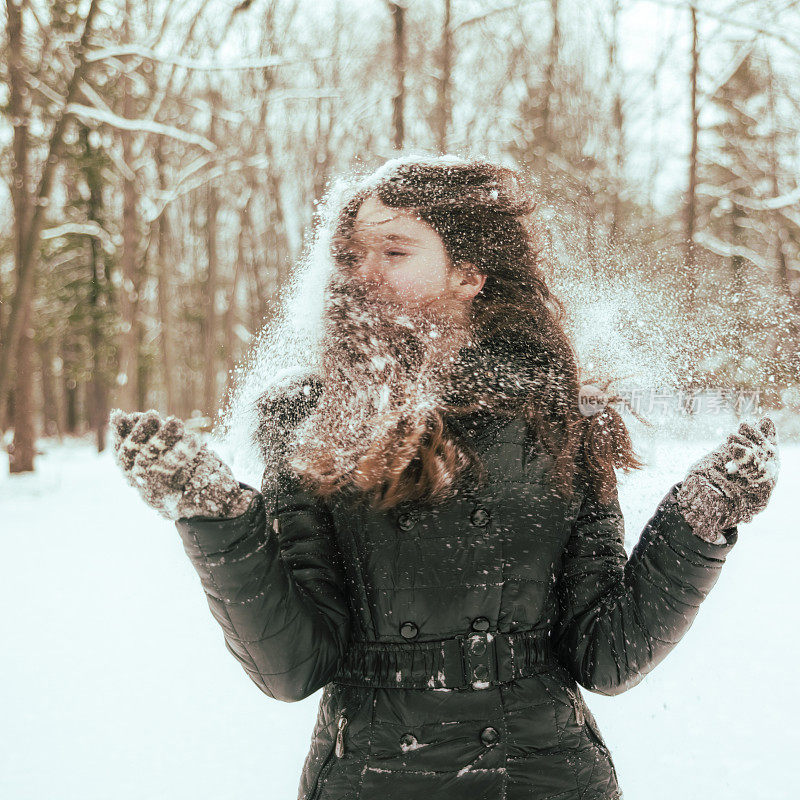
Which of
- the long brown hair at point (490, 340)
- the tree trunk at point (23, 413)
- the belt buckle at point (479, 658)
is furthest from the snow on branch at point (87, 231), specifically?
the belt buckle at point (479, 658)

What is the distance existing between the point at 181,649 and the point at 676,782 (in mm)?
3120

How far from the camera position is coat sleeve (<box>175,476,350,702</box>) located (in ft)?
4.29

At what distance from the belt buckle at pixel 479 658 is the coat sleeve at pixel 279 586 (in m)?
0.22

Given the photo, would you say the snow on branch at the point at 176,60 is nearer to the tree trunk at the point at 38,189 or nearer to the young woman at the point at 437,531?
the tree trunk at the point at 38,189

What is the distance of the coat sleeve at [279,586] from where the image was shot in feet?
4.29

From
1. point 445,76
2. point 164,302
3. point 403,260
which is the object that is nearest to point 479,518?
point 403,260

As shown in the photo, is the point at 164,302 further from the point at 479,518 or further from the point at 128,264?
the point at 479,518

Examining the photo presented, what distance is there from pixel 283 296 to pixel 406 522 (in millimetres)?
734

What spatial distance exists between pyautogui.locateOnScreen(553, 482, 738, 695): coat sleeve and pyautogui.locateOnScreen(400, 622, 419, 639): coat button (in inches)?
11.9

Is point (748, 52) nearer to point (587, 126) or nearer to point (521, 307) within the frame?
point (587, 126)

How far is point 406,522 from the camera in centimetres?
148

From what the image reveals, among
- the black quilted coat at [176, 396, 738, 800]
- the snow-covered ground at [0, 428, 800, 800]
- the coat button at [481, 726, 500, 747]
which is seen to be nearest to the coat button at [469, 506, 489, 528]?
the black quilted coat at [176, 396, 738, 800]

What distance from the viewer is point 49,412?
109ft

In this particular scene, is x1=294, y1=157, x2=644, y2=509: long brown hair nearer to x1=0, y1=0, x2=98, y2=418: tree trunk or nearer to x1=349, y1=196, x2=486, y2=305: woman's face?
x1=349, y1=196, x2=486, y2=305: woman's face
